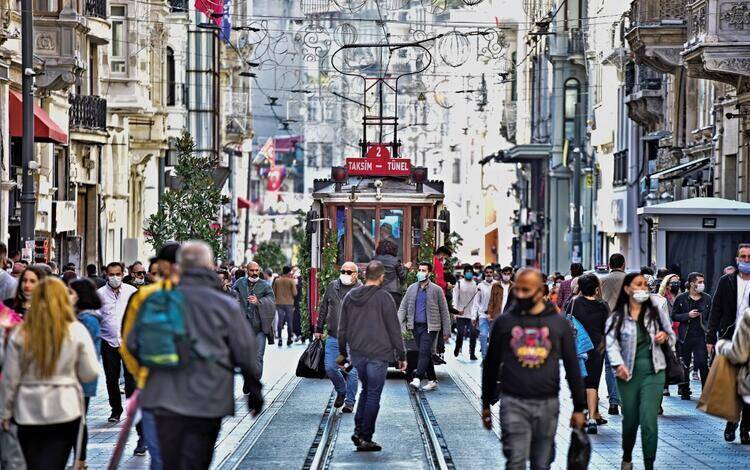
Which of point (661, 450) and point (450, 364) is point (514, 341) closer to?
point (661, 450)

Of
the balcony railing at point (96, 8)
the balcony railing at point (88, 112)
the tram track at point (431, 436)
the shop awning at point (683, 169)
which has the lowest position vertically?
the tram track at point (431, 436)

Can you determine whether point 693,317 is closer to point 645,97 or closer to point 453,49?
point 453,49

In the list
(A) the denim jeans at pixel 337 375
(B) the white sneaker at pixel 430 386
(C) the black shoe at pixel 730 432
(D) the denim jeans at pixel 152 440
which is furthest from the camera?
(B) the white sneaker at pixel 430 386

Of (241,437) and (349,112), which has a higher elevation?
(349,112)

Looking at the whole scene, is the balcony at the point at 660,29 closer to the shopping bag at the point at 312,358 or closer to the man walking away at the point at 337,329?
the shopping bag at the point at 312,358

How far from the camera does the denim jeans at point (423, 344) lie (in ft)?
79.9

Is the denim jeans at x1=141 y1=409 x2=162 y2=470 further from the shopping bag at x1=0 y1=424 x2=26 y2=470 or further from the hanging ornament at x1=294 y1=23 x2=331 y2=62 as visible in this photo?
the hanging ornament at x1=294 y1=23 x2=331 y2=62

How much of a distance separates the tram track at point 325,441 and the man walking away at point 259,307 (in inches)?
70.9

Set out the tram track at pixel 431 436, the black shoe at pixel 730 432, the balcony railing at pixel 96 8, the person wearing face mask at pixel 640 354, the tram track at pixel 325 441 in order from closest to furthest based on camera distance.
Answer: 1. the person wearing face mask at pixel 640 354
2. the tram track at pixel 325 441
3. the tram track at pixel 431 436
4. the black shoe at pixel 730 432
5. the balcony railing at pixel 96 8

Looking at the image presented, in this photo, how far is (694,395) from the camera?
24062 mm

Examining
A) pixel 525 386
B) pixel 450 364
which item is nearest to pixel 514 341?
→ pixel 525 386

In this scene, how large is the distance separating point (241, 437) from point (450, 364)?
14.1m

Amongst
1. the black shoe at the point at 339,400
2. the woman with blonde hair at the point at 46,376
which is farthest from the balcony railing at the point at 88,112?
the woman with blonde hair at the point at 46,376

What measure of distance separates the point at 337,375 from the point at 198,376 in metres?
10.3
